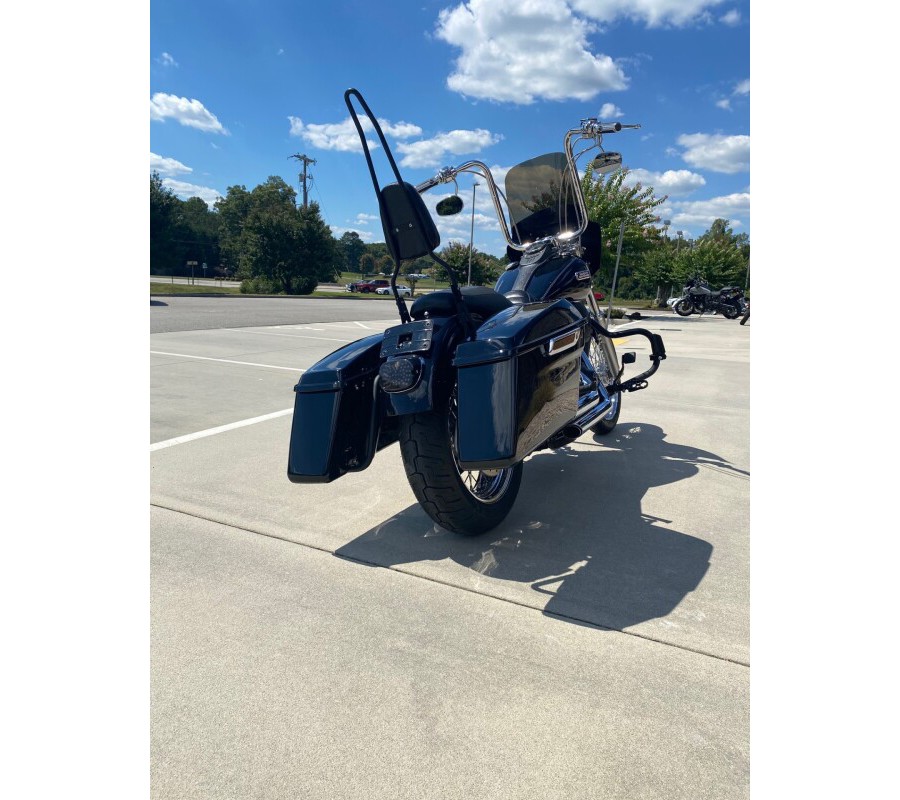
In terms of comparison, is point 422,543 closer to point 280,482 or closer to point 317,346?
point 280,482

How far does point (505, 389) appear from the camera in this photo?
2.19 m

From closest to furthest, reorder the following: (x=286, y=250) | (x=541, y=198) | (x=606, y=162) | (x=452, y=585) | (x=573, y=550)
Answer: (x=452, y=585)
(x=573, y=550)
(x=606, y=162)
(x=541, y=198)
(x=286, y=250)

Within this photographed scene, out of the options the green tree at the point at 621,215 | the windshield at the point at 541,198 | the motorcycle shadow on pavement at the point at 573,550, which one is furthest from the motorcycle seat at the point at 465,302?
the green tree at the point at 621,215

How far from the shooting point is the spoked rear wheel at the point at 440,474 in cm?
241

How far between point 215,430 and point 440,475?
2636mm

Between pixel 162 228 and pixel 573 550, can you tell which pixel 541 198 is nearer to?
pixel 573 550

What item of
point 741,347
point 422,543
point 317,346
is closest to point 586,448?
point 422,543

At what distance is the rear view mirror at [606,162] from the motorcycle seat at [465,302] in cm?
124

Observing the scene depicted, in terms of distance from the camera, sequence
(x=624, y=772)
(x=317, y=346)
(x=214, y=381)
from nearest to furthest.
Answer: (x=624, y=772)
(x=214, y=381)
(x=317, y=346)

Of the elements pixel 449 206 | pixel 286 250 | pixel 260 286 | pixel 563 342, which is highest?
pixel 286 250

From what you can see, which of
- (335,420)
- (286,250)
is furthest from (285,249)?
(335,420)

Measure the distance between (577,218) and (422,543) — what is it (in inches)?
86.9

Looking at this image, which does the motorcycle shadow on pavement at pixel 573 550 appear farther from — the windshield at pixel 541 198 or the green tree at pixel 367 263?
the green tree at pixel 367 263
